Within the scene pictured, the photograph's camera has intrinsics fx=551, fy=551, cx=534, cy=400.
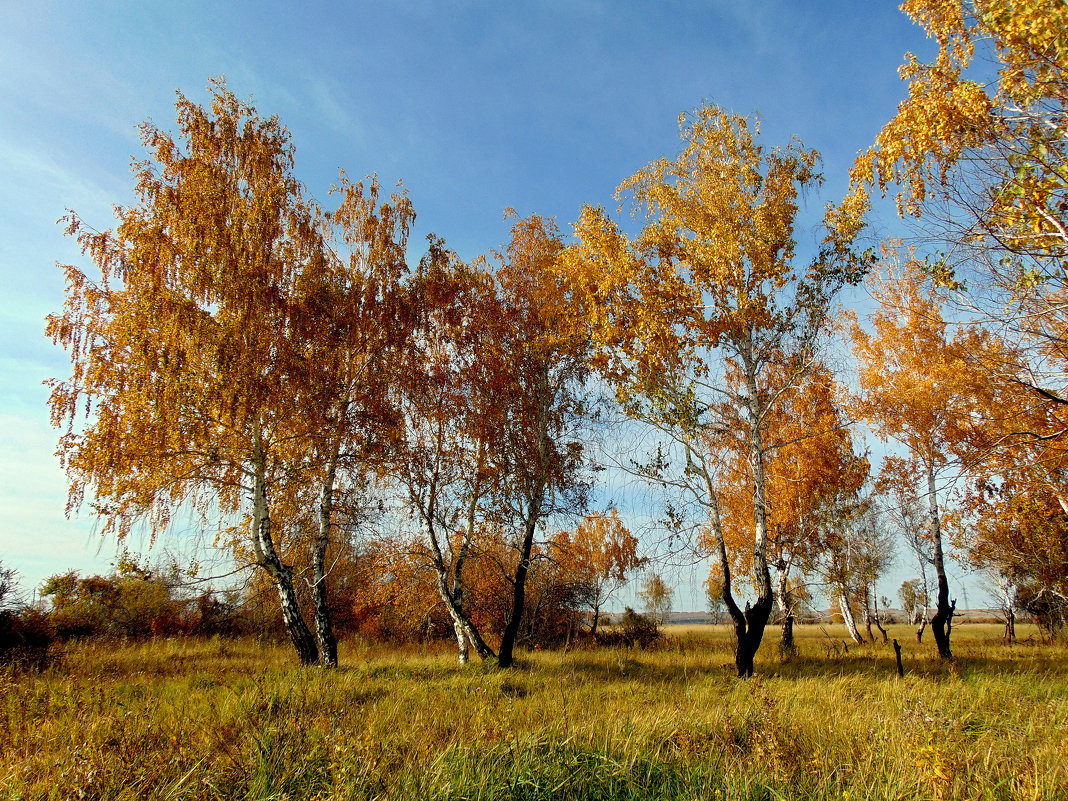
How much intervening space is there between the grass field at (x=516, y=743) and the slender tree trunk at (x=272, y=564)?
2425mm

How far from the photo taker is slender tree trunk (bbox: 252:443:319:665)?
10.8 meters

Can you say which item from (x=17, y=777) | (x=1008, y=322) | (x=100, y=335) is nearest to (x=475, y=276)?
(x=100, y=335)

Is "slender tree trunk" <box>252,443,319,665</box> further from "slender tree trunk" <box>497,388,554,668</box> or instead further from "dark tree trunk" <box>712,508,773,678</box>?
"dark tree trunk" <box>712,508,773,678</box>

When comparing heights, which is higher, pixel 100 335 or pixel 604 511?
pixel 100 335

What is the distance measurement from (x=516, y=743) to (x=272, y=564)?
26.9ft

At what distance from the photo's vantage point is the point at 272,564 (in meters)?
10.8

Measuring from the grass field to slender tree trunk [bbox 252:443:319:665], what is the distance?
2.42 m

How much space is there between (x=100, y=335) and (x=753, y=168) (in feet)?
40.2

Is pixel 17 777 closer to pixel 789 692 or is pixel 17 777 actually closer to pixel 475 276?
pixel 789 692

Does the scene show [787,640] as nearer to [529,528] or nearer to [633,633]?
[633,633]

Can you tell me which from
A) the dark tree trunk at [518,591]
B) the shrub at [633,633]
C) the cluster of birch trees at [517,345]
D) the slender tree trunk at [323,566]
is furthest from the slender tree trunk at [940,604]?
the slender tree trunk at [323,566]

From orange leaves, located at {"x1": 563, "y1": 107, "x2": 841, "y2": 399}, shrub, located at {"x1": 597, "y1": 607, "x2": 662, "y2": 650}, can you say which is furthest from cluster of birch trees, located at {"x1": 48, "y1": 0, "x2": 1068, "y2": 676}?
shrub, located at {"x1": 597, "y1": 607, "x2": 662, "y2": 650}

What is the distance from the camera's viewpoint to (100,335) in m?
9.55

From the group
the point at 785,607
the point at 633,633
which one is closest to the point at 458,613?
the point at 785,607
